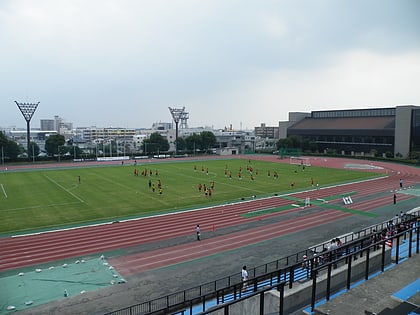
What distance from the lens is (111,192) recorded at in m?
35.8

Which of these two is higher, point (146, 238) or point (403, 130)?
point (403, 130)

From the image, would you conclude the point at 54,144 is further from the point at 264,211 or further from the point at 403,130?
the point at 403,130

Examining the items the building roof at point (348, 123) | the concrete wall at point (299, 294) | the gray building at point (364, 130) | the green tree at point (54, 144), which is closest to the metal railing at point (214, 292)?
the concrete wall at point (299, 294)

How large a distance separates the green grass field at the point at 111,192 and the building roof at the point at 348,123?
3562 cm

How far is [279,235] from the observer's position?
21203 millimetres

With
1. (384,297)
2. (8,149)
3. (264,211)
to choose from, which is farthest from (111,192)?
(8,149)

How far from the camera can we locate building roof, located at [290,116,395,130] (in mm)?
81006

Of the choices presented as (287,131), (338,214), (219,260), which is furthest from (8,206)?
(287,131)

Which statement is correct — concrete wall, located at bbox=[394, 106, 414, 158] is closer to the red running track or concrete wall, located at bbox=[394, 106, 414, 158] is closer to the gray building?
the gray building

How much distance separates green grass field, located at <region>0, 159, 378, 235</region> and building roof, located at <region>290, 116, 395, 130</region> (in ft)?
117

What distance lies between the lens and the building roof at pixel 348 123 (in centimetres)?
8101

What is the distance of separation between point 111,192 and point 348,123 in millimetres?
70941

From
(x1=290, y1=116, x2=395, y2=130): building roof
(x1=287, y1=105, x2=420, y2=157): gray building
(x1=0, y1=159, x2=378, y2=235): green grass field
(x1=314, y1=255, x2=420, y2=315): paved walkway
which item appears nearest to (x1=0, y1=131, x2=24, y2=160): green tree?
(x1=0, y1=159, x2=378, y2=235): green grass field

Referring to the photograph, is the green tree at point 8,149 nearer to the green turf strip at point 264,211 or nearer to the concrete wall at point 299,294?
the green turf strip at point 264,211
